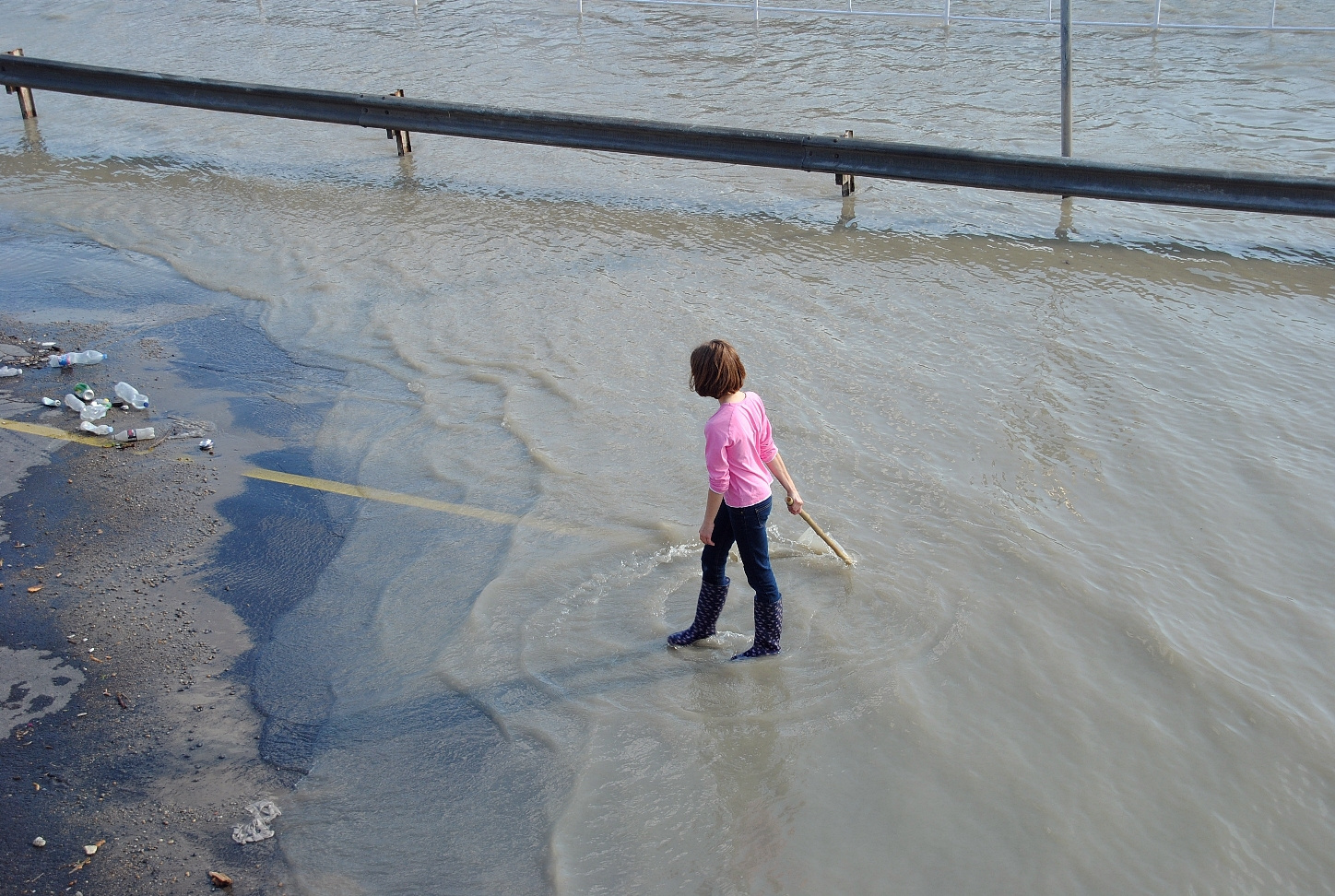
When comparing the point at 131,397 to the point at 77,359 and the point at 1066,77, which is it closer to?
the point at 77,359

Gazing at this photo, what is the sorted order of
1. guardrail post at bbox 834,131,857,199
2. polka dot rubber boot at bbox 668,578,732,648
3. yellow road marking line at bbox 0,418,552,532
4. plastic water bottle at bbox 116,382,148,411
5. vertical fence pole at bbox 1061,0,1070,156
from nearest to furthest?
polka dot rubber boot at bbox 668,578,732,648 → yellow road marking line at bbox 0,418,552,532 → plastic water bottle at bbox 116,382,148,411 → vertical fence pole at bbox 1061,0,1070,156 → guardrail post at bbox 834,131,857,199

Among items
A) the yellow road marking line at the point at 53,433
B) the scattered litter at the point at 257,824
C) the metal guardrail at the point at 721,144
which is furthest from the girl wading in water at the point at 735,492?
the metal guardrail at the point at 721,144

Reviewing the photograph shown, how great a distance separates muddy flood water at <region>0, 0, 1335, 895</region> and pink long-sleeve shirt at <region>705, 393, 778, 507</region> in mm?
878

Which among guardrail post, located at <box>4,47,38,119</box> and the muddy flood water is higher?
guardrail post, located at <box>4,47,38,119</box>

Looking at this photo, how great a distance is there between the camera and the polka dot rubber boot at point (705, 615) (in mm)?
4867

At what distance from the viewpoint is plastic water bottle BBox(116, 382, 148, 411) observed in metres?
7.14

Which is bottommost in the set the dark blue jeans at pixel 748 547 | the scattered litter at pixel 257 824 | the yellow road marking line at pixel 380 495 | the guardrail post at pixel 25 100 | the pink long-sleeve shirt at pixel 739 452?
the scattered litter at pixel 257 824

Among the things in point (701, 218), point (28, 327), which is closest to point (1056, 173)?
point (701, 218)

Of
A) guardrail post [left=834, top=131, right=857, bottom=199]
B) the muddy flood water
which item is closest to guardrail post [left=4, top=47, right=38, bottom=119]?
the muddy flood water

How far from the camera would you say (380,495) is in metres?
6.24

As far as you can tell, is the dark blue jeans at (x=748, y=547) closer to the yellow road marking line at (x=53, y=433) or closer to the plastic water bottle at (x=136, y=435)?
the plastic water bottle at (x=136, y=435)

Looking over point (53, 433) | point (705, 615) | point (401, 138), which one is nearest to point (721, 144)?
point (401, 138)

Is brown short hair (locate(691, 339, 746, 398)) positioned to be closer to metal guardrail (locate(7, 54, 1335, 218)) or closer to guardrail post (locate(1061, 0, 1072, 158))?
metal guardrail (locate(7, 54, 1335, 218))

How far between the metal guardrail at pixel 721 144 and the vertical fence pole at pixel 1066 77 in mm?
552
